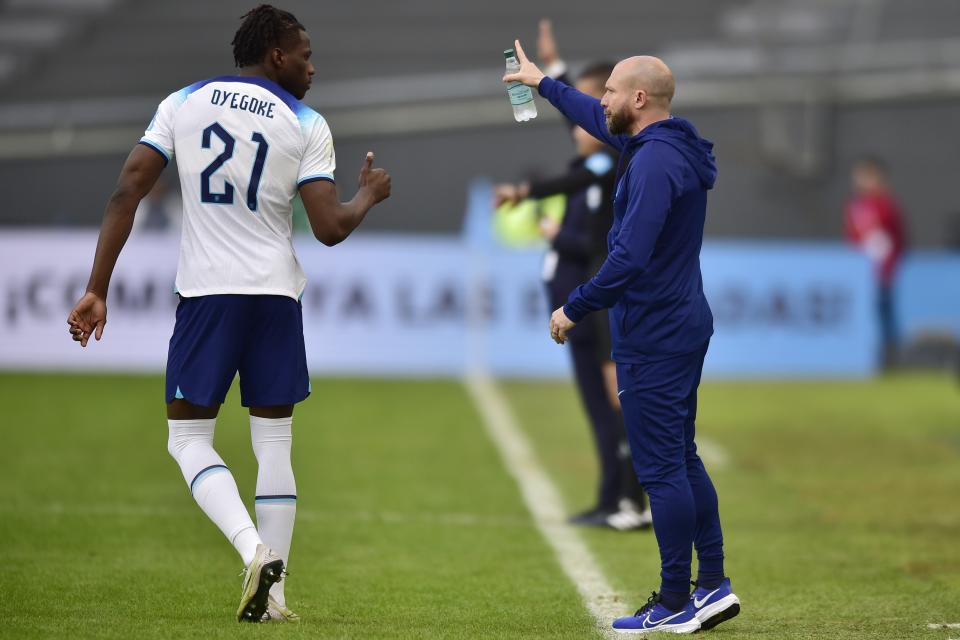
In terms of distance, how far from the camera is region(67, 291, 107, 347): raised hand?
479 centimetres

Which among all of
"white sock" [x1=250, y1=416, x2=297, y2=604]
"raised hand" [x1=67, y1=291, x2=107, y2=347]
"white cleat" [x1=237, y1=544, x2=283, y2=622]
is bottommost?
"white cleat" [x1=237, y1=544, x2=283, y2=622]

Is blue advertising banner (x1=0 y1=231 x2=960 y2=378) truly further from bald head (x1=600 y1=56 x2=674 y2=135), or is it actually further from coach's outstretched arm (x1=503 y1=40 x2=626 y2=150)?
bald head (x1=600 y1=56 x2=674 y2=135)

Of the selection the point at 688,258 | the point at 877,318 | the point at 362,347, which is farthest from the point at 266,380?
the point at 877,318

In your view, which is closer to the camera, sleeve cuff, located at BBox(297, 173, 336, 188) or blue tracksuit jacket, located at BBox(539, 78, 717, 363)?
blue tracksuit jacket, located at BBox(539, 78, 717, 363)

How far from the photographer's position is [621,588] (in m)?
5.80

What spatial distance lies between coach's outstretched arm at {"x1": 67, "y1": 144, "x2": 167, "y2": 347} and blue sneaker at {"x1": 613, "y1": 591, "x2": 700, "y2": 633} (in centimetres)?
195

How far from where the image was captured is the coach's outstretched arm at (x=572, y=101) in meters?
5.19

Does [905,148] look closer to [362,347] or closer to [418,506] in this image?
[362,347]

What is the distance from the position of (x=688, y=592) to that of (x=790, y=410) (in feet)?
26.7

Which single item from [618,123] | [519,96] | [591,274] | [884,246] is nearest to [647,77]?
[618,123]

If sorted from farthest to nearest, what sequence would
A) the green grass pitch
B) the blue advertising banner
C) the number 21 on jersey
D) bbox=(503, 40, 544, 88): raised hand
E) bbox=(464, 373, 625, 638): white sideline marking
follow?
the blue advertising banner < bbox=(464, 373, 625, 638): white sideline marking < bbox=(503, 40, 544, 88): raised hand < the green grass pitch < the number 21 on jersey

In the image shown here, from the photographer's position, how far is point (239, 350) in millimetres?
4785

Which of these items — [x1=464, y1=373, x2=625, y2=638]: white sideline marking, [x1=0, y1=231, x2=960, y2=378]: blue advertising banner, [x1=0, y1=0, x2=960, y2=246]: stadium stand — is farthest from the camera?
[x1=0, y1=0, x2=960, y2=246]: stadium stand

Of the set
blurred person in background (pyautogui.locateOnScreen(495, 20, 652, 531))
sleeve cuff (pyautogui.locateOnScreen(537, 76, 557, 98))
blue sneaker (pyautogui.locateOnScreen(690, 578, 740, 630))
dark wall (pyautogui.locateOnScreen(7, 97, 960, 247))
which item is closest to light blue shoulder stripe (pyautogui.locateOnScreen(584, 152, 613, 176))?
blurred person in background (pyautogui.locateOnScreen(495, 20, 652, 531))
